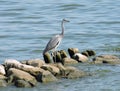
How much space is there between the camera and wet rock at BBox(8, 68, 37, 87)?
47.4ft

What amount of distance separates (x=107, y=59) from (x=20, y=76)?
143 inches

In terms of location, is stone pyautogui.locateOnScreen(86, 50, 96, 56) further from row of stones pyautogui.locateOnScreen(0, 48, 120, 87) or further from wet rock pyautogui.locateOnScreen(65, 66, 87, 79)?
wet rock pyautogui.locateOnScreen(65, 66, 87, 79)

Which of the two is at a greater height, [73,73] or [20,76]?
[20,76]

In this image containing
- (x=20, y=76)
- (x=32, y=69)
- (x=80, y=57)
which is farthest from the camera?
(x=80, y=57)

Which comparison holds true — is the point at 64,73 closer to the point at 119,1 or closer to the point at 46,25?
the point at 46,25

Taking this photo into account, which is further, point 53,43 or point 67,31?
point 67,31

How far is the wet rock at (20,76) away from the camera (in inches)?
569

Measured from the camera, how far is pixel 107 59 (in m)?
17.2

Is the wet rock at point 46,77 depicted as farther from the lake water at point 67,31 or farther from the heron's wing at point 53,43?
the heron's wing at point 53,43

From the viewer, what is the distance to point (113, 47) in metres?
19.7

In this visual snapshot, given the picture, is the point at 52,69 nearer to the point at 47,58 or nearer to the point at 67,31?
the point at 47,58

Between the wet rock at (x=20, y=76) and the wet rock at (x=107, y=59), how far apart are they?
3.03 metres

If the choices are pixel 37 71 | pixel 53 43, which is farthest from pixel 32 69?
pixel 53 43

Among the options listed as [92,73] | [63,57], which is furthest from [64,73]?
[63,57]
